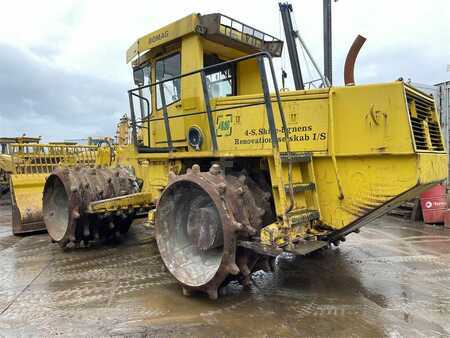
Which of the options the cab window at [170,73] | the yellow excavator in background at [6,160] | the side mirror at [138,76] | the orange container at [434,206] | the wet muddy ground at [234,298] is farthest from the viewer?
the yellow excavator in background at [6,160]

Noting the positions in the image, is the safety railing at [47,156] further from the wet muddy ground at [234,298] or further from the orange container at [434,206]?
the orange container at [434,206]

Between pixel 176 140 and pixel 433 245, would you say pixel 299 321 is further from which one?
pixel 433 245

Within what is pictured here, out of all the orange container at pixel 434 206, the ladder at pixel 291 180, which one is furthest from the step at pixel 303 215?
the orange container at pixel 434 206

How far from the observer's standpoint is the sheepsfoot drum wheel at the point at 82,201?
17.5 feet

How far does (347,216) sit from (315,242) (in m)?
0.40

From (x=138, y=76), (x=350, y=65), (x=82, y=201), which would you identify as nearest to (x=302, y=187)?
(x=350, y=65)

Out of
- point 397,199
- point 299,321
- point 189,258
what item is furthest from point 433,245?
point 189,258

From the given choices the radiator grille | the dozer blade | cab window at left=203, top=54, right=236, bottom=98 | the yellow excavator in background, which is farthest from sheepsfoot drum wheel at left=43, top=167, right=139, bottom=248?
the yellow excavator in background

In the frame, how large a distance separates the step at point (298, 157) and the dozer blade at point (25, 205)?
5314 millimetres

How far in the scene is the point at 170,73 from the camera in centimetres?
512

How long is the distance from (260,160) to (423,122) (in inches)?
62.5

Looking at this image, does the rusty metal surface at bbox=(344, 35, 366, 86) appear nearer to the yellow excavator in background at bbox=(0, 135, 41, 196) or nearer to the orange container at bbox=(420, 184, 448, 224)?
the orange container at bbox=(420, 184, 448, 224)

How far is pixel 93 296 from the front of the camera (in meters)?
3.92

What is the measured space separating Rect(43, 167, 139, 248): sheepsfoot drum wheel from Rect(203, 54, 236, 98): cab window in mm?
1814
